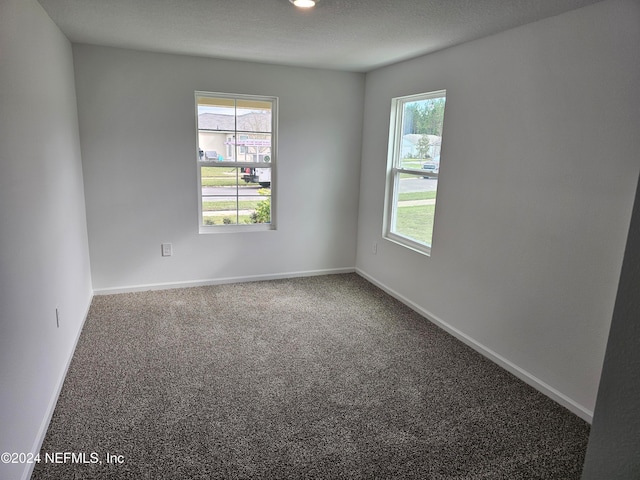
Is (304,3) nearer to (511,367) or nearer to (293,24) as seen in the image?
(293,24)

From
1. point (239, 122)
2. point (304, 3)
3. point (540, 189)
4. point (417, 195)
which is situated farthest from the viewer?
point (239, 122)

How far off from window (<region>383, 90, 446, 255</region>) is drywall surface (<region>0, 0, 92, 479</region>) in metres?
2.79

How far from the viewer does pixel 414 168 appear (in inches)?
153

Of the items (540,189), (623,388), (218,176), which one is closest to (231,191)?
(218,176)

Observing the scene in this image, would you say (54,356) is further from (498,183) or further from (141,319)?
(498,183)

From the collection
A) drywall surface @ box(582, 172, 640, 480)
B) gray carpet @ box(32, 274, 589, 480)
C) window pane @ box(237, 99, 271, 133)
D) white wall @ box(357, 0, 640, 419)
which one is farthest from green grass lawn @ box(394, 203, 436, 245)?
drywall surface @ box(582, 172, 640, 480)

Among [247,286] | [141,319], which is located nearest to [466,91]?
[247,286]

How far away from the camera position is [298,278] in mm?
4730

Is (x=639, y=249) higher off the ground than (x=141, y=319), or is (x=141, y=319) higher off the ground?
(x=639, y=249)

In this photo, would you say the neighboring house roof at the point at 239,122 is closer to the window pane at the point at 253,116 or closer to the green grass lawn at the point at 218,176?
the window pane at the point at 253,116

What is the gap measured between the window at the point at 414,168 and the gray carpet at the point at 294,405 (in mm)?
873

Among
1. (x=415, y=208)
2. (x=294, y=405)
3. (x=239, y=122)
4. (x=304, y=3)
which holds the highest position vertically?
(x=304, y=3)

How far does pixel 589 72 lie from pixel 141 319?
3540mm

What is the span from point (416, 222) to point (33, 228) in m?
2.96
